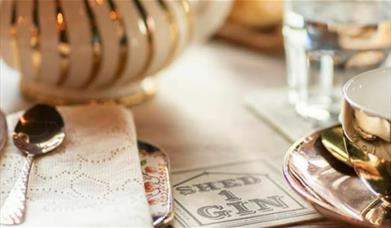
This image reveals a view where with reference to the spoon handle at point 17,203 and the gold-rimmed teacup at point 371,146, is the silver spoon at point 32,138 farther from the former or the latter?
the gold-rimmed teacup at point 371,146

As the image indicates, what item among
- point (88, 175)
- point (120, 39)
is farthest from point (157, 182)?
point (120, 39)

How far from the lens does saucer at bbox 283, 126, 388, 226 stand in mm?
420

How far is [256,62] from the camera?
736mm

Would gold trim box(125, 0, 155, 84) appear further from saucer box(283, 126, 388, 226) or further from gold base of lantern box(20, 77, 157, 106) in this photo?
saucer box(283, 126, 388, 226)

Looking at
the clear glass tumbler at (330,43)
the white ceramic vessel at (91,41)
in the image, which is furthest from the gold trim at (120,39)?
the clear glass tumbler at (330,43)

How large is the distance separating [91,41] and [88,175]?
5.5 inches

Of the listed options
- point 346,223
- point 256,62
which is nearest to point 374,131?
point 346,223

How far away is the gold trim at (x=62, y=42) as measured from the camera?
0.57 meters

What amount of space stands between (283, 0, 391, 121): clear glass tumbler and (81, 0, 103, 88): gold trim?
15 centimetres

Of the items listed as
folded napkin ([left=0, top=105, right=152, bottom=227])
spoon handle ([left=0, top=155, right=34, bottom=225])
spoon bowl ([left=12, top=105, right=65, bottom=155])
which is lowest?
folded napkin ([left=0, top=105, right=152, bottom=227])

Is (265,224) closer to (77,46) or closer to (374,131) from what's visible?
(374,131)

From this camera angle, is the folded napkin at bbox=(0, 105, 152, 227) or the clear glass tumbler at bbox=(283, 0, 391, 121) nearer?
the folded napkin at bbox=(0, 105, 152, 227)

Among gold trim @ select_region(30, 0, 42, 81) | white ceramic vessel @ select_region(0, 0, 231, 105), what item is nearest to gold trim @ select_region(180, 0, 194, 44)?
white ceramic vessel @ select_region(0, 0, 231, 105)

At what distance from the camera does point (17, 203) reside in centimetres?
43
